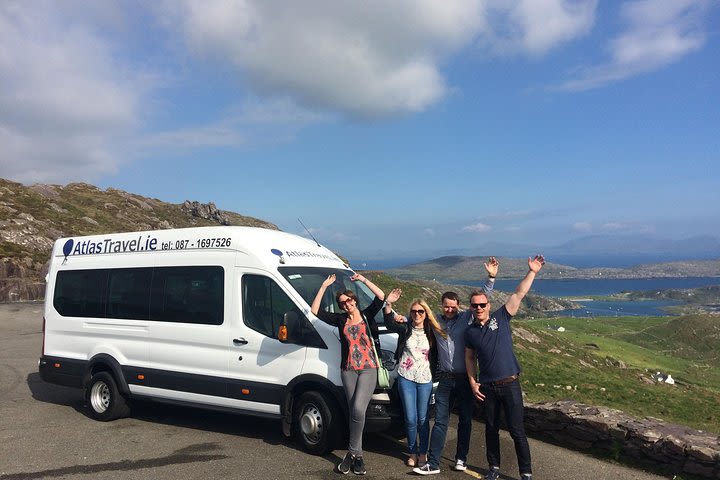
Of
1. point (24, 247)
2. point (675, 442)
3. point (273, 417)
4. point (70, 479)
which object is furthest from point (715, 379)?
point (24, 247)

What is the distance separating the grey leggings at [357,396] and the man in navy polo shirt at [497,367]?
3.84 feet

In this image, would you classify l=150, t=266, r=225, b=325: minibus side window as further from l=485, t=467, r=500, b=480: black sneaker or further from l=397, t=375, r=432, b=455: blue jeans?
l=485, t=467, r=500, b=480: black sneaker

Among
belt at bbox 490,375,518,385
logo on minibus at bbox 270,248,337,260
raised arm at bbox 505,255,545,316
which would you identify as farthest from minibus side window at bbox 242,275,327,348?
raised arm at bbox 505,255,545,316

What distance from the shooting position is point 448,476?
6414 mm

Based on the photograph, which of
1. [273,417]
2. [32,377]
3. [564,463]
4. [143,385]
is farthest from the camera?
[32,377]

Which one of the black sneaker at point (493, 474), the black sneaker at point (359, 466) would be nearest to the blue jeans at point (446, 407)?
the black sneaker at point (493, 474)

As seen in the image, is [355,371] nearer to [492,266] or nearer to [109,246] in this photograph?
[492,266]

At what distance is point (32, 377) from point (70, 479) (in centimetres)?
725

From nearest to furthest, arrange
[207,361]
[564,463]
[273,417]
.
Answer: [564,463]
[273,417]
[207,361]

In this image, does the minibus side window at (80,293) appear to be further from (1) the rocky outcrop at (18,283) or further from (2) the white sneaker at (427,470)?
(1) the rocky outcrop at (18,283)

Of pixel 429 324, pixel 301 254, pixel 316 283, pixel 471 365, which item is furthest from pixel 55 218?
pixel 471 365

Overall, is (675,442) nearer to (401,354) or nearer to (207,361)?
(401,354)

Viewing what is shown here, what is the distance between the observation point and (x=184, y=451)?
7.36 m

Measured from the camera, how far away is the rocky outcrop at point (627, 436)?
6121mm
